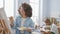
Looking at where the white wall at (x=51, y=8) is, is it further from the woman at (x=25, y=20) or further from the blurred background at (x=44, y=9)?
the woman at (x=25, y=20)

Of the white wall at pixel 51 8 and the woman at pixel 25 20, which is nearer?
the woman at pixel 25 20

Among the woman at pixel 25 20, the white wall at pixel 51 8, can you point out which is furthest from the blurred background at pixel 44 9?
the woman at pixel 25 20

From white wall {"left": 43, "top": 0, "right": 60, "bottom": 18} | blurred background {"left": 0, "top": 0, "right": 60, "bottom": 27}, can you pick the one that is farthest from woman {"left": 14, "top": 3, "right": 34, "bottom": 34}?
white wall {"left": 43, "top": 0, "right": 60, "bottom": 18}

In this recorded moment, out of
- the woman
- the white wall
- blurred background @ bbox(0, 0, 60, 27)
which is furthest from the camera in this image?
the white wall

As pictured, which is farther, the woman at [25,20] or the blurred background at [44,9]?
the blurred background at [44,9]

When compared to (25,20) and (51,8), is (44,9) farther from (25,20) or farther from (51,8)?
(25,20)

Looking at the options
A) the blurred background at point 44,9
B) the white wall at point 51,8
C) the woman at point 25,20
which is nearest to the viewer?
the woman at point 25,20

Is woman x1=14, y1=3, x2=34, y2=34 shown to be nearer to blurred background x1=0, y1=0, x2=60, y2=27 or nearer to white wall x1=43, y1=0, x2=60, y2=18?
blurred background x1=0, y1=0, x2=60, y2=27

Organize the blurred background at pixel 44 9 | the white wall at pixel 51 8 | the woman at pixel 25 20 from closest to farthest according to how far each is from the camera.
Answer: the woman at pixel 25 20 < the blurred background at pixel 44 9 < the white wall at pixel 51 8

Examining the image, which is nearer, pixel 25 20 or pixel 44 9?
pixel 25 20

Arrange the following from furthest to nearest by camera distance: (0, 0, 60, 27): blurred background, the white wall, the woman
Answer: the white wall → (0, 0, 60, 27): blurred background → the woman

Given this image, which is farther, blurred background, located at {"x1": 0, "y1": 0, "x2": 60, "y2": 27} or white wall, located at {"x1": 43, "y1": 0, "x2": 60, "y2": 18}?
white wall, located at {"x1": 43, "y1": 0, "x2": 60, "y2": 18}

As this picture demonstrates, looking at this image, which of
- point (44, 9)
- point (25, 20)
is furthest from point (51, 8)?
point (25, 20)

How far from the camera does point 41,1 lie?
479 centimetres
